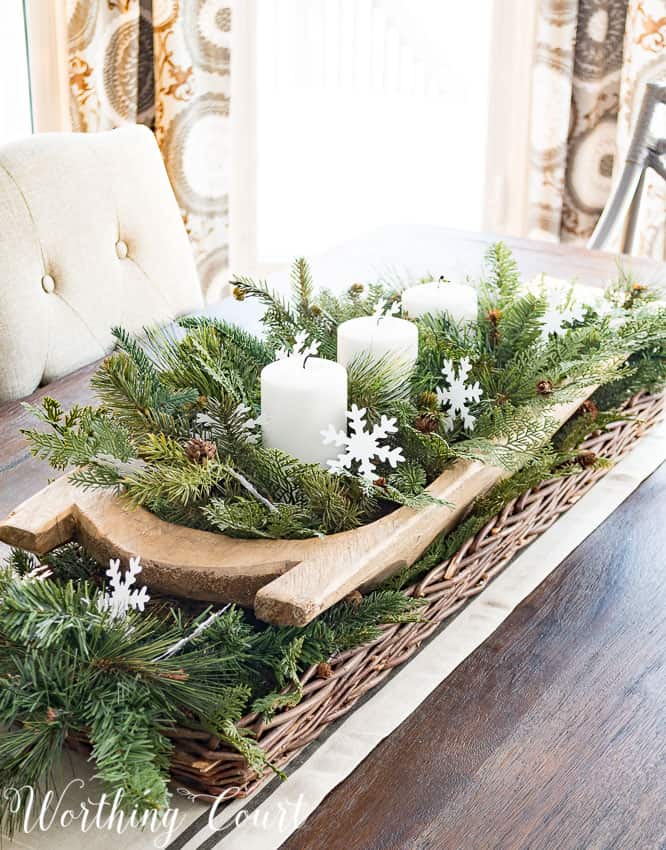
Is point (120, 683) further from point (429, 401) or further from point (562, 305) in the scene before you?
Answer: point (562, 305)

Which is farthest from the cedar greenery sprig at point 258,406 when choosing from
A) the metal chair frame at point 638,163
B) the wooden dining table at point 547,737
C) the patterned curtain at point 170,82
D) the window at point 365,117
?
the window at point 365,117

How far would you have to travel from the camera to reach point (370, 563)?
72 cm

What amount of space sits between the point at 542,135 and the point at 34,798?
2614mm

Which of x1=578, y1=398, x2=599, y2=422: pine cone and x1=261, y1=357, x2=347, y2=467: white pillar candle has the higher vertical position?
x1=261, y1=357, x2=347, y2=467: white pillar candle

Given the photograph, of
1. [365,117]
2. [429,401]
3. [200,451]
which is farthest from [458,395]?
[365,117]

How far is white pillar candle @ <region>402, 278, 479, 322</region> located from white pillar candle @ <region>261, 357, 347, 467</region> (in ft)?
0.89

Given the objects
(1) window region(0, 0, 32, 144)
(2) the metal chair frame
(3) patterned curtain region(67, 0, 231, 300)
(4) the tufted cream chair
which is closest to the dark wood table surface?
(4) the tufted cream chair

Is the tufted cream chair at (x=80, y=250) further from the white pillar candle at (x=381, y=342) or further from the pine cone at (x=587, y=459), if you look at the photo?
the pine cone at (x=587, y=459)

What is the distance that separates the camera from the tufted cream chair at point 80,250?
1.31 meters

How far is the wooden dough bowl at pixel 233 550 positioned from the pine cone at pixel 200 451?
0.18ft

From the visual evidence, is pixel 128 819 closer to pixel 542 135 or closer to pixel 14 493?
pixel 14 493

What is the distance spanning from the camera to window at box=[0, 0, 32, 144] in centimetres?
251

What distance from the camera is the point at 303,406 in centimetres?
81

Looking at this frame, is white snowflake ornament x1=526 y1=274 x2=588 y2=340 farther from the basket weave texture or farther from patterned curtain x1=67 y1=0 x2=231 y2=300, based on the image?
patterned curtain x1=67 y1=0 x2=231 y2=300
